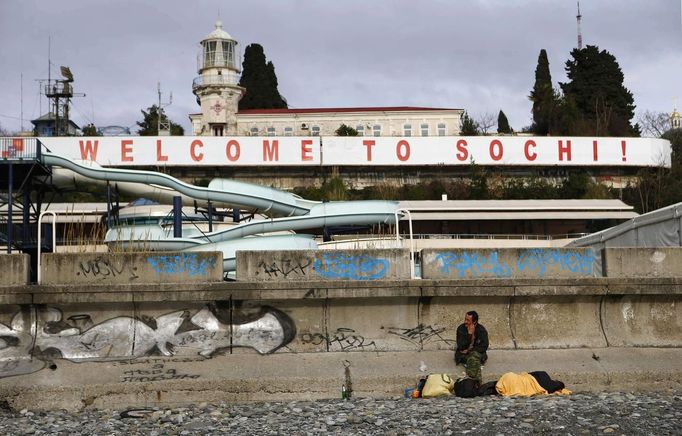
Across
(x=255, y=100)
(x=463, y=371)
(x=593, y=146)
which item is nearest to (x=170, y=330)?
(x=463, y=371)

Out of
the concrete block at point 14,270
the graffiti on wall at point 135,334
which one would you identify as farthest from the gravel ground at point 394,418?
the concrete block at point 14,270

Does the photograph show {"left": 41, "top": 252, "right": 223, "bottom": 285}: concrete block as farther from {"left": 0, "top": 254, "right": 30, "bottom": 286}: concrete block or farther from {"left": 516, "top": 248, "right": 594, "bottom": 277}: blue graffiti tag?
{"left": 516, "top": 248, "right": 594, "bottom": 277}: blue graffiti tag

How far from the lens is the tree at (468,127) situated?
84.2 metres

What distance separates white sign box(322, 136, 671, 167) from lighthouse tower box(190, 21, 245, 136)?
49.8 feet

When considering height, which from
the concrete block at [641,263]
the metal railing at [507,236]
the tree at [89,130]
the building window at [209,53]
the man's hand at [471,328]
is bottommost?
the man's hand at [471,328]

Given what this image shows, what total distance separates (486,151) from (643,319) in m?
58.6

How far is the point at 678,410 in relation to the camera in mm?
Result: 12203

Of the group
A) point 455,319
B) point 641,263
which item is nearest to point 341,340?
point 455,319

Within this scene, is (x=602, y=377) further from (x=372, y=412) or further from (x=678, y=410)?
(x=372, y=412)

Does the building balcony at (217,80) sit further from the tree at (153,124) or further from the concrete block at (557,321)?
the concrete block at (557,321)

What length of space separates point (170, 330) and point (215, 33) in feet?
234

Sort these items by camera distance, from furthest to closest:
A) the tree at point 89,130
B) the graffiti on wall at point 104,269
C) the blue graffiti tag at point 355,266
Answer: the tree at point 89,130 → the blue graffiti tag at point 355,266 → the graffiti on wall at point 104,269

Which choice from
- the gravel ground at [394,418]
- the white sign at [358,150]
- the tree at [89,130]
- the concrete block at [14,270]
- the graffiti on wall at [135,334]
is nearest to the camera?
the gravel ground at [394,418]

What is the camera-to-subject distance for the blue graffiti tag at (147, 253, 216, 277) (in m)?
15.3
